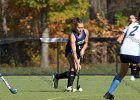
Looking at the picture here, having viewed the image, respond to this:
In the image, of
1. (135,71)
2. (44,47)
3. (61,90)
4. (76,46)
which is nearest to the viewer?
(76,46)

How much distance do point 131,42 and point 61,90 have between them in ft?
11.8

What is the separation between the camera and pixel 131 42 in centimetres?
1416

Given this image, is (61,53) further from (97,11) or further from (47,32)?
(97,11)

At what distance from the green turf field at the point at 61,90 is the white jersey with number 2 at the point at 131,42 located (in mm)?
1423

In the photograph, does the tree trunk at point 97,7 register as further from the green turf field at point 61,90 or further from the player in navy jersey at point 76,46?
the player in navy jersey at point 76,46

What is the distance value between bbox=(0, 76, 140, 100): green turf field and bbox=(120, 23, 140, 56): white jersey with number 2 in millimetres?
1423

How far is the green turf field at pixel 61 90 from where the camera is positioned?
15.2 metres

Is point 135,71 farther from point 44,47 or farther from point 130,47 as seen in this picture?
point 44,47

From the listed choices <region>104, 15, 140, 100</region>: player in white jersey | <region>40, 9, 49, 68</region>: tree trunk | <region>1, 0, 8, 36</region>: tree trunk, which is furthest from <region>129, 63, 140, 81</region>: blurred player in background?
<region>1, 0, 8, 36</region>: tree trunk

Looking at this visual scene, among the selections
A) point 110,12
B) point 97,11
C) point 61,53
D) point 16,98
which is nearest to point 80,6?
point 61,53

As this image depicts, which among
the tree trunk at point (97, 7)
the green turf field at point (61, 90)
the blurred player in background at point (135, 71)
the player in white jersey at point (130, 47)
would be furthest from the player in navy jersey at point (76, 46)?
the tree trunk at point (97, 7)

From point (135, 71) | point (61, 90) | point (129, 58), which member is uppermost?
point (129, 58)

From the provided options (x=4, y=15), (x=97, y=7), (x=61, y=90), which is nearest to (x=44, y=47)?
(x=4, y=15)

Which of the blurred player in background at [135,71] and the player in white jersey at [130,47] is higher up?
the player in white jersey at [130,47]
